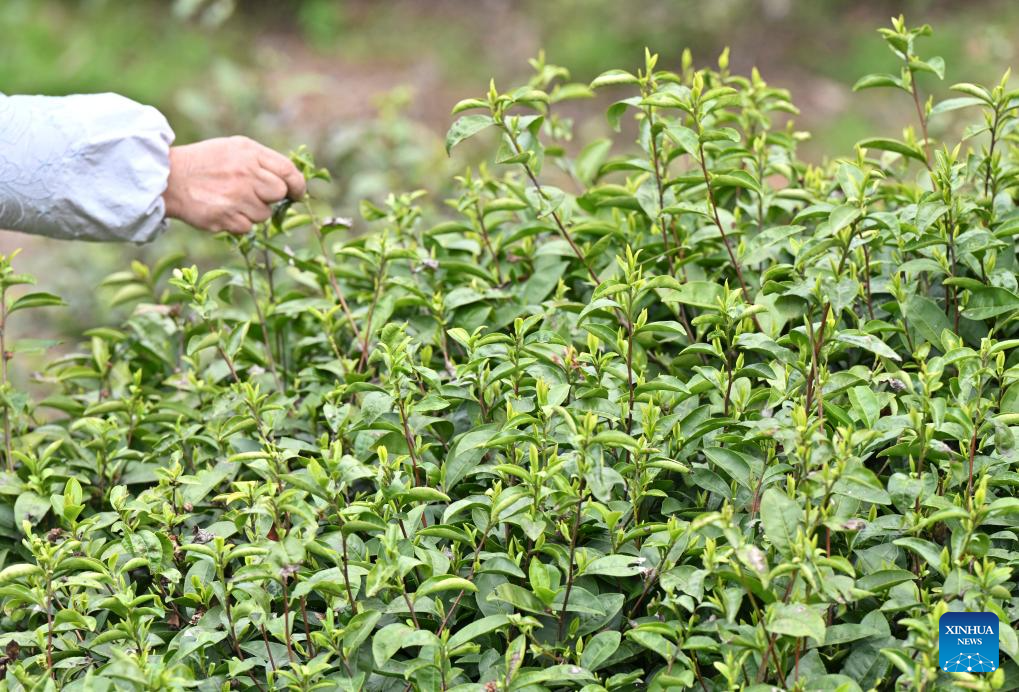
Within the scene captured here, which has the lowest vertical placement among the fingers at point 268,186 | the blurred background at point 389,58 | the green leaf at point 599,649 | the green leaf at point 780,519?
the green leaf at point 599,649

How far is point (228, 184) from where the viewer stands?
229 centimetres

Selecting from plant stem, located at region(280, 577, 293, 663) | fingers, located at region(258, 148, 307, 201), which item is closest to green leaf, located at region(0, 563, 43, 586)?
plant stem, located at region(280, 577, 293, 663)

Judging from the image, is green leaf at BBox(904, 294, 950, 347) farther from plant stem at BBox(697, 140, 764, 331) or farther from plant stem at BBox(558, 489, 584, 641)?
plant stem at BBox(558, 489, 584, 641)

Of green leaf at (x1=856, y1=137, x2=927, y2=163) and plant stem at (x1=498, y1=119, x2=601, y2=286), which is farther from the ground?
green leaf at (x1=856, y1=137, x2=927, y2=163)

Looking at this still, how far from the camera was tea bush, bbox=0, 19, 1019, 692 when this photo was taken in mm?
1530

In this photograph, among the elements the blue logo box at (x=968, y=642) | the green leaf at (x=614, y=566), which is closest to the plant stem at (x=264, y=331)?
the green leaf at (x=614, y=566)

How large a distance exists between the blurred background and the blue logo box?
12.7 ft

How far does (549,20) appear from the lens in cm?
696

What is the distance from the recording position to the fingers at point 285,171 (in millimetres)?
2301

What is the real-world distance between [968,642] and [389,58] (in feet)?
20.3

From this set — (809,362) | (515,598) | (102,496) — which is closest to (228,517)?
(102,496)

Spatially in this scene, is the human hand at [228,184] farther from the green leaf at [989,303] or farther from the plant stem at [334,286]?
the green leaf at [989,303]

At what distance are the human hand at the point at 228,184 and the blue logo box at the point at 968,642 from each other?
1.54m

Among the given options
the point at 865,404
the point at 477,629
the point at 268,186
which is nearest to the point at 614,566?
the point at 477,629
